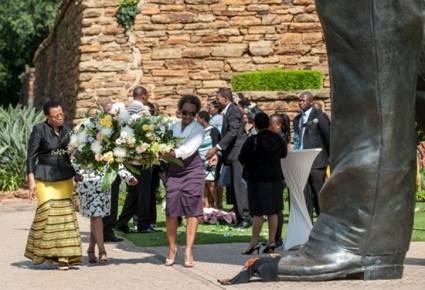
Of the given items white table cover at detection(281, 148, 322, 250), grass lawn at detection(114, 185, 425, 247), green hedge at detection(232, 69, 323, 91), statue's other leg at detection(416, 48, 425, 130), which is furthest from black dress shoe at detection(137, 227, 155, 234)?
green hedge at detection(232, 69, 323, 91)

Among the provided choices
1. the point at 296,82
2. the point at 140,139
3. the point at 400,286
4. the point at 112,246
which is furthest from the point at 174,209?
the point at 296,82

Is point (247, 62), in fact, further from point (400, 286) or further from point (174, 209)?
point (400, 286)

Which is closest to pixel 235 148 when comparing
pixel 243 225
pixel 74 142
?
pixel 243 225

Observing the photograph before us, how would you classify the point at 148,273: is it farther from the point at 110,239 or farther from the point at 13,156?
the point at 13,156

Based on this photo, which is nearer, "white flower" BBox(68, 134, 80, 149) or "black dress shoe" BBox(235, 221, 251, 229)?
"white flower" BBox(68, 134, 80, 149)

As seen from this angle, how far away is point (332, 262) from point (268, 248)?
3.13 meters

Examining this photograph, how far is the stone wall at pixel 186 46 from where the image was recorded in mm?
20875

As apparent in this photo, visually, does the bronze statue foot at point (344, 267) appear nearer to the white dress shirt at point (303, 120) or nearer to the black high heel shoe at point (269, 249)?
the black high heel shoe at point (269, 249)

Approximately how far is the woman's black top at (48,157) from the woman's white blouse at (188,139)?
116 centimetres

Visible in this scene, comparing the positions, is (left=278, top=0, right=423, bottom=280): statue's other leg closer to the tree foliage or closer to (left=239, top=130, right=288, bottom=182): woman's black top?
(left=239, top=130, right=288, bottom=182): woman's black top

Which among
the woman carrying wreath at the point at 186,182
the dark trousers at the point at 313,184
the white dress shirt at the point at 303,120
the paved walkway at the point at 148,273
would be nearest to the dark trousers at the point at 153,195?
the paved walkway at the point at 148,273

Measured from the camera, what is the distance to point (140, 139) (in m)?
10.2

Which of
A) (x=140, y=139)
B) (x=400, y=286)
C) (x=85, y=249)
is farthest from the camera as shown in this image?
(x=85, y=249)

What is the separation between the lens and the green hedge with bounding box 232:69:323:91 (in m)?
20.3
